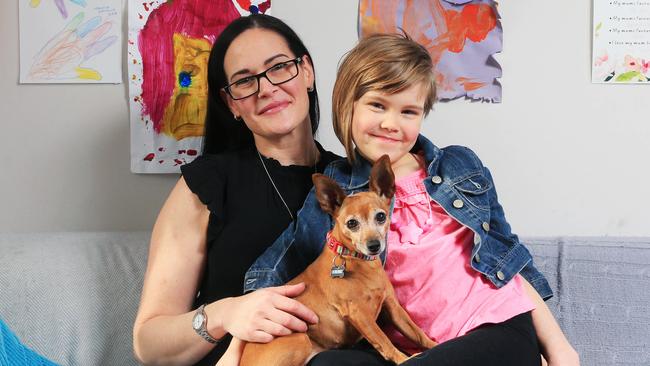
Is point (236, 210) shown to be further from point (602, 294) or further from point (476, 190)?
point (602, 294)

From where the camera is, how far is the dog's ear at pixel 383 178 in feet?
3.45

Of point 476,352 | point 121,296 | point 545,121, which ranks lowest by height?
point 121,296

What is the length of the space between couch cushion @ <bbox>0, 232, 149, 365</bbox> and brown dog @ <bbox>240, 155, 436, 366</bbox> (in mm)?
671

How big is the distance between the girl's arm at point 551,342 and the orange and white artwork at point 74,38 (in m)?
1.36

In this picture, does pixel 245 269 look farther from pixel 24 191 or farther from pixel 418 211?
pixel 24 191

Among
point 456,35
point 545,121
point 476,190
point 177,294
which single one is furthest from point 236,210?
point 545,121

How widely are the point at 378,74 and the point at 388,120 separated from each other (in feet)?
0.28

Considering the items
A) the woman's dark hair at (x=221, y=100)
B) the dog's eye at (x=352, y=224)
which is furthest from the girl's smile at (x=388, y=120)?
the woman's dark hair at (x=221, y=100)

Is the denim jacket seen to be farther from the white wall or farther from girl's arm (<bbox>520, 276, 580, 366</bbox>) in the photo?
the white wall

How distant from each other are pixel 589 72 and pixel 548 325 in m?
0.89

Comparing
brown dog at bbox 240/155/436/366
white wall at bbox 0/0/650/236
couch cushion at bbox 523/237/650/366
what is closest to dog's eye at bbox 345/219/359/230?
brown dog at bbox 240/155/436/366

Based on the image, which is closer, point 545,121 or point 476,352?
point 476,352

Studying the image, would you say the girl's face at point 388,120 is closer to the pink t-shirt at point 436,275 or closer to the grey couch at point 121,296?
the pink t-shirt at point 436,275

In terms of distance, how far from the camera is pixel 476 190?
1.29 m
